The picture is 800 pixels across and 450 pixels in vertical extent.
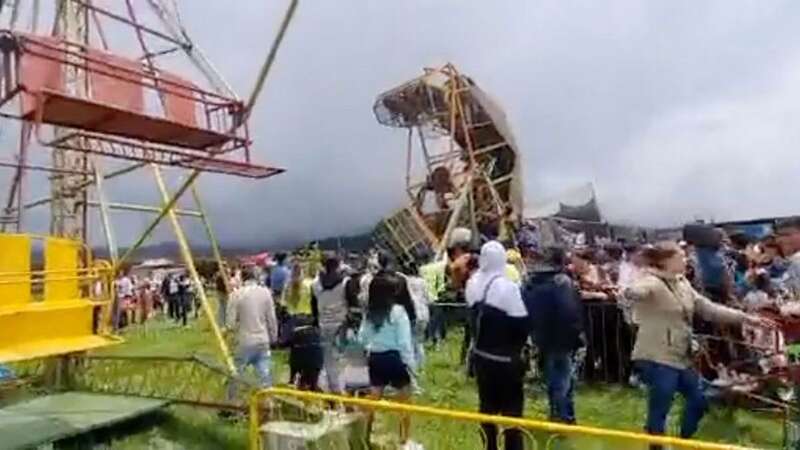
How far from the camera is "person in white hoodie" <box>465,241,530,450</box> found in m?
5.53

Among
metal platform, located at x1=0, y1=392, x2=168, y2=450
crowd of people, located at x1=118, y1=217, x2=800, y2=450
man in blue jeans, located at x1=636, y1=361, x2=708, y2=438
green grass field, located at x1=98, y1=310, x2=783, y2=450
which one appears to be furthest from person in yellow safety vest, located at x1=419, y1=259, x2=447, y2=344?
man in blue jeans, located at x1=636, y1=361, x2=708, y2=438

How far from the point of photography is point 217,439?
7500mm

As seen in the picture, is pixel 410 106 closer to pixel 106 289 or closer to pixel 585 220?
pixel 585 220

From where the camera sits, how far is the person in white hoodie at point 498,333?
18.1 feet

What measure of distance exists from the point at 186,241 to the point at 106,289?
130 centimetres

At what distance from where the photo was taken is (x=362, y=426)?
5441mm

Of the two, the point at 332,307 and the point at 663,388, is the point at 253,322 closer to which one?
the point at 332,307

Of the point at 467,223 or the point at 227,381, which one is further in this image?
the point at 467,223

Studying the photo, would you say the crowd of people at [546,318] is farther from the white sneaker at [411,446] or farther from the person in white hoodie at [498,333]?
the white sneaker at [411,446]

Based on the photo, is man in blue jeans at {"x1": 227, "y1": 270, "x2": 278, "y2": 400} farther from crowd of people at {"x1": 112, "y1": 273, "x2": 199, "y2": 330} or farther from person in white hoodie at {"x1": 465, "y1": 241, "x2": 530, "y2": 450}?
crowd of people at {"x1": 112, "y1": 273, "x2": 199, "y2": 330}

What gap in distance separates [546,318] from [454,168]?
1588cm

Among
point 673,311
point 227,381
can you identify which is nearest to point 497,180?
point 227,381

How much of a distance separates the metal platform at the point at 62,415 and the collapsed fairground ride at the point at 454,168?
13.9 metres

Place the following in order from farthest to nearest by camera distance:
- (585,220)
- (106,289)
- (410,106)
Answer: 1. (585,220)
2. (410,106)
3. (106,289)
